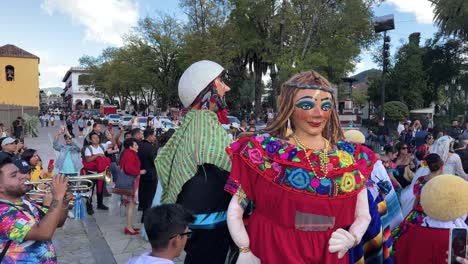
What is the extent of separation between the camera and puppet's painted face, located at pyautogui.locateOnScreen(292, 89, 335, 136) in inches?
94.2

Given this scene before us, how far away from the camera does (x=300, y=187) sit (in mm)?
2219

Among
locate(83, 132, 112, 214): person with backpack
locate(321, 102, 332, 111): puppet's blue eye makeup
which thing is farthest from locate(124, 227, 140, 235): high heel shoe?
locate(321, 102, 332, 111): puppet's blue eye makeup

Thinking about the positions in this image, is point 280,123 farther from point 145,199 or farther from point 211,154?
point 145,199

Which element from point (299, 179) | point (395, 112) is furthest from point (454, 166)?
point (395, 112)

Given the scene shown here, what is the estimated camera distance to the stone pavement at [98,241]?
541 cm

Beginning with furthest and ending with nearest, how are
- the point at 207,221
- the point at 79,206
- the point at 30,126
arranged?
the point at 30,126
the point at 79,206
the point at 207,221

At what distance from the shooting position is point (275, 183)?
2.26m

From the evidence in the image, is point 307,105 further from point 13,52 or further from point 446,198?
point 13,52

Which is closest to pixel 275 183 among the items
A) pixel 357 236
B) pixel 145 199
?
pixel 357 236

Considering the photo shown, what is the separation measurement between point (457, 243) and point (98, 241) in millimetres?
5026

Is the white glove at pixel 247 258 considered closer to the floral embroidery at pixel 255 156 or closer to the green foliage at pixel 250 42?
the floral embroidery at pixel 255 156

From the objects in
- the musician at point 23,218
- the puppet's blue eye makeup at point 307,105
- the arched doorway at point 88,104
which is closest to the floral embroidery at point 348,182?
the puppet's blue eye makeup at point 307,105

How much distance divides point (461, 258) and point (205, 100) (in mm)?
1901

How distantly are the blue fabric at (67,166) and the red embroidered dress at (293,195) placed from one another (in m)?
5.69
